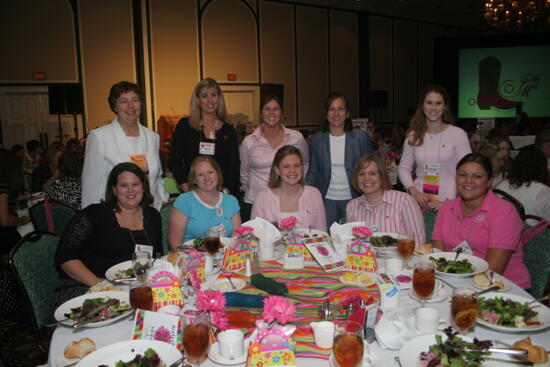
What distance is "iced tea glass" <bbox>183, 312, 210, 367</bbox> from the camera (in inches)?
52.3

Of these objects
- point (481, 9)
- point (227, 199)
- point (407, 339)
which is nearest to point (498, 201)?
point (407, 339)

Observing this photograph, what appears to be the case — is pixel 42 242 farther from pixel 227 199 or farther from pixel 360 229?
pixel 360 229

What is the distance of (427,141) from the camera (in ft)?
10.9

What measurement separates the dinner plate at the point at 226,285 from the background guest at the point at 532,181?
2.33 metres

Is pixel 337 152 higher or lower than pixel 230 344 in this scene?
higher

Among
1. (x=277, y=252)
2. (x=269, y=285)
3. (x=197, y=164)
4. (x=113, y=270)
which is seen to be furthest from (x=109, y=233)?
(x=269, y=285)

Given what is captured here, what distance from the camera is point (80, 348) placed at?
145 centimetres

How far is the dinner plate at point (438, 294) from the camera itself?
1778 mm

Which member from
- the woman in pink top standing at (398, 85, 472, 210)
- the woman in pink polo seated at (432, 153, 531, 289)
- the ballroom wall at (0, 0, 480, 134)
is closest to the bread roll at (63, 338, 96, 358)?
the woman in pink polo seated at (432, 153, 531, 289)

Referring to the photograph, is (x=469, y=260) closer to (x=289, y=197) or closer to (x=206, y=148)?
(x=289, y=197)

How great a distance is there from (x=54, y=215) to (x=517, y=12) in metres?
8.11

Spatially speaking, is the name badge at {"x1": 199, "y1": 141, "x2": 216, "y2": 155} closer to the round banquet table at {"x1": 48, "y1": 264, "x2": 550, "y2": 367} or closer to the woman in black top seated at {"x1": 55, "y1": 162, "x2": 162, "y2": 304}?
the woman in black top seated at {"x1": 55, "y1": 162, "x2": 162, "y2": 304}

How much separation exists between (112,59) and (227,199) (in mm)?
6498

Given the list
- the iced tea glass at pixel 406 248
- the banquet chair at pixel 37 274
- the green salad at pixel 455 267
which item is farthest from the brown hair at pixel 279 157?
the banquet chair at pixel 37 274
